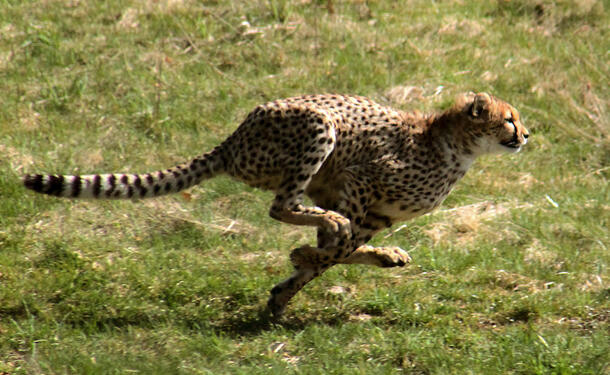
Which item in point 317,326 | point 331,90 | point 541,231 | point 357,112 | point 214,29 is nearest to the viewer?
point 317,326

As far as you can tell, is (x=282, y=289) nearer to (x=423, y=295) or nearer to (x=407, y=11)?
(x=423, y=295)

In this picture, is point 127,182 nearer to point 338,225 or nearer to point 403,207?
point 338,225

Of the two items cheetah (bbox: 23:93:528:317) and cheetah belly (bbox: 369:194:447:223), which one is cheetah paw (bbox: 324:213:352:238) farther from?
cheetah belly (bbox: 369:194:447:223)

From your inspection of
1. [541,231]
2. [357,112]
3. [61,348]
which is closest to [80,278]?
[61,348]

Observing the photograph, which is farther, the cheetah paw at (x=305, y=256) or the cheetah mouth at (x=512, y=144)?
the cheetah mouth at (x=512, y=144)

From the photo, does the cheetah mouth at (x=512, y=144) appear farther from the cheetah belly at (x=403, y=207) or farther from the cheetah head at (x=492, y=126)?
the cheetah belly at (x=403, y=207)

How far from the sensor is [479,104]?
17.6 feet

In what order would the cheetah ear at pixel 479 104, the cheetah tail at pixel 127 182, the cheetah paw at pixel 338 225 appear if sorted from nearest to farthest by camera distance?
the cheetah tail at pixel 127 182 → the cheetah paw at pixel 338 225 → the cheetah ear at pixel 479 104

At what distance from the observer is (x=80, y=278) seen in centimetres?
520

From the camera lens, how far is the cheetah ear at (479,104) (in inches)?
211

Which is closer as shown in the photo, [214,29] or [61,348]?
[61,348]

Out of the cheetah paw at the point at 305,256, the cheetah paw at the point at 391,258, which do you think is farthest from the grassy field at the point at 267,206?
the cheetah paw at the point at 305,256

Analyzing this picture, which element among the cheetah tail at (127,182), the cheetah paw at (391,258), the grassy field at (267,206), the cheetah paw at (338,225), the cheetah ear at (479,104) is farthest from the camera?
the cheetah ear at (479,104)

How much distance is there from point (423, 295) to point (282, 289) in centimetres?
Answer: 86
